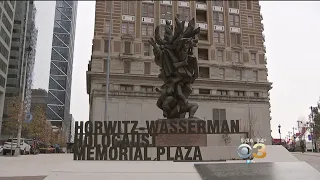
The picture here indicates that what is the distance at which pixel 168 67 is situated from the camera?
17172 millimetres

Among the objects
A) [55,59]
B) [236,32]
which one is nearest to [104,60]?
[236,32]

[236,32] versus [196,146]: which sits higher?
[236,32]

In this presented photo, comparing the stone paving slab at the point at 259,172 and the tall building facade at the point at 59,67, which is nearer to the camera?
the stone paving slab at the point at 259,172

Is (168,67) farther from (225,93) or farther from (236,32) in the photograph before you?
(236,32)

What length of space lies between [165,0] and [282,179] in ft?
172

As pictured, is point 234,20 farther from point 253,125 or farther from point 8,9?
point 8,9

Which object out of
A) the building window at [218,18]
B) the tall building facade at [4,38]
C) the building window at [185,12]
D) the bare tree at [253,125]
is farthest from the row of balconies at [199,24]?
the tall building facade at [4,38]

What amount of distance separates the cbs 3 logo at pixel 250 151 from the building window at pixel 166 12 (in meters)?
45.6

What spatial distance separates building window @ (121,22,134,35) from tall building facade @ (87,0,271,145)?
167 millimetres

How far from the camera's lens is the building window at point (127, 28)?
54.5 meters

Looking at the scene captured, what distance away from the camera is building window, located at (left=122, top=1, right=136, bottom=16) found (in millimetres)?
55156

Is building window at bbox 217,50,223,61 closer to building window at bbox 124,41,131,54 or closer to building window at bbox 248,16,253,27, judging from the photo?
building window at bbox 248,16,253,27

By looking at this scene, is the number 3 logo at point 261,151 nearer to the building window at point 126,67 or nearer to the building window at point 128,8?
the building window at point 126,67

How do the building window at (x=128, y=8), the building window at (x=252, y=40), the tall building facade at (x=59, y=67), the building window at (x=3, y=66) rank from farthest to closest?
the tall building facade at (x=59, y=67) < the building window at (x=252, y=40) < the building window at (x=128, y=8) < the building window at (x=3, y=66)
